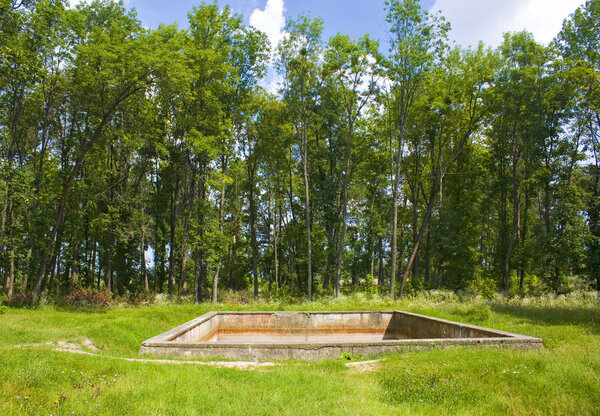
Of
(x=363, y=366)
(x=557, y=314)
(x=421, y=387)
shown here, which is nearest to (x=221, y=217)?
(x=363, y=366)

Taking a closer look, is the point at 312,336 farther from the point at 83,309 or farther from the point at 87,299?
the point at 87,299

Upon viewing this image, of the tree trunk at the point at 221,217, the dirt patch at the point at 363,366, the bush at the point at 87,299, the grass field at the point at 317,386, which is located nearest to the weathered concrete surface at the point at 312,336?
the grass field at the point at 317,386

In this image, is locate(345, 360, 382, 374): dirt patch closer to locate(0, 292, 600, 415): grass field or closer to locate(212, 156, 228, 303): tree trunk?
locate(0, 292, 600, 415): grass field

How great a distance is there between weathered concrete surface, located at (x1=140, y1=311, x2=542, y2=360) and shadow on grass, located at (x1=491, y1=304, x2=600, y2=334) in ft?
15.9

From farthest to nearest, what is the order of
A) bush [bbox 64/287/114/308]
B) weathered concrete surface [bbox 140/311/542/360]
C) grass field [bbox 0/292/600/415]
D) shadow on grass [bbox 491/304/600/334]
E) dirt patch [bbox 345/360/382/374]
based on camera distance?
bush [bbox 64/287/114/308] < shadow on grass [bbox 491/304/600/334] < weathered concrete surface [bbox 140/311/542/360] < dirt patch [bbox 345/360/382/374] < grass field [bbox 0/292/600/415]

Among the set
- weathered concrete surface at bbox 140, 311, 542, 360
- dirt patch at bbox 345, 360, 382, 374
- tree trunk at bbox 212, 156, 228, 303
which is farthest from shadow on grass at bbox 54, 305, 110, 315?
dirt patch at bbox 345, 360, 382, 374

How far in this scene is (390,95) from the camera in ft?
81.4

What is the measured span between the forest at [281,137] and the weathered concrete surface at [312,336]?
25.4ft

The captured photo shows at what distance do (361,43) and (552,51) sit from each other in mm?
11914

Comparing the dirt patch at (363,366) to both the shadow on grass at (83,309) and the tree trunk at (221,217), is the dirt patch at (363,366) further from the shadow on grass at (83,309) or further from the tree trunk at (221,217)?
the tree trunk at (221,217)

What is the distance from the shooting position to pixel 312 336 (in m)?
13.7

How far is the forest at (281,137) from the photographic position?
1898 cm

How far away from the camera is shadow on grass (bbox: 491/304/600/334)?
13.2 meters

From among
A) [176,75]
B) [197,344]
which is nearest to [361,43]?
[176,75]
